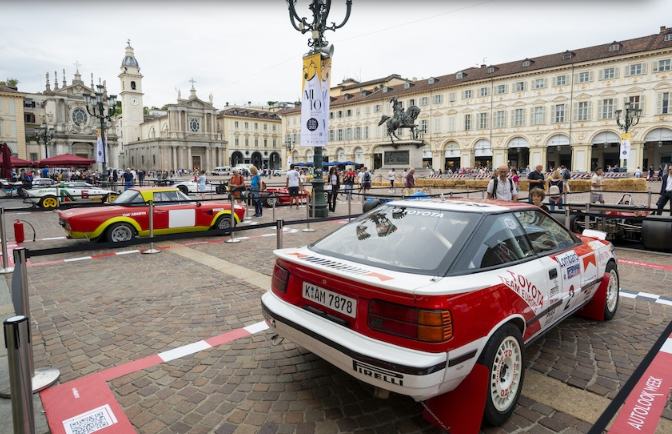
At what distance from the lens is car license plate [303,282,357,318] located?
2.94 meters

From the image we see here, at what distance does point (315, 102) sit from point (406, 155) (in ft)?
57.5

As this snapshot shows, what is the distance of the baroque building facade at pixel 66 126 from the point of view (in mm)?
79025

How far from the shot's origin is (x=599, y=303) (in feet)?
15.8

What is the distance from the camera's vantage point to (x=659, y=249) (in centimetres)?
883

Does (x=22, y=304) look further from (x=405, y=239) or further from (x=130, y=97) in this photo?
(x=130, y=97)

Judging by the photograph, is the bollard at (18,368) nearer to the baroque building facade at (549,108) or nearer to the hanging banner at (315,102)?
the hanging banner at (315,102)

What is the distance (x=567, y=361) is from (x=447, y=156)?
5955cm

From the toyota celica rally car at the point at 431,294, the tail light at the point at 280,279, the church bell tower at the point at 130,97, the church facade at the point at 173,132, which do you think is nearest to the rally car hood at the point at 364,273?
the toyota celica rally car at the point at 431,294

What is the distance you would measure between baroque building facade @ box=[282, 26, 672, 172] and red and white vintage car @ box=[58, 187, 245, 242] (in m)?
30.8

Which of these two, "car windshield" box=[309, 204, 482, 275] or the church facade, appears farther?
the church facade

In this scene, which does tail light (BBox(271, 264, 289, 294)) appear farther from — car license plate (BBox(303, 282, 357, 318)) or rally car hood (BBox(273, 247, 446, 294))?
car license plate (BBox(303, 282, 357, 318))

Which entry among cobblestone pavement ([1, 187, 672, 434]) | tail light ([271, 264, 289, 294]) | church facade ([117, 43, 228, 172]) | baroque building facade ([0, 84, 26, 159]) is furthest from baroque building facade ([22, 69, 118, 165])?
tail light ([271, 264, 289, 294])

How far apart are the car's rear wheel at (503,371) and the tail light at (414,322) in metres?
0.47

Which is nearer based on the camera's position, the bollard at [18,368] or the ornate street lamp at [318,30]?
the bollard at [18,368]
